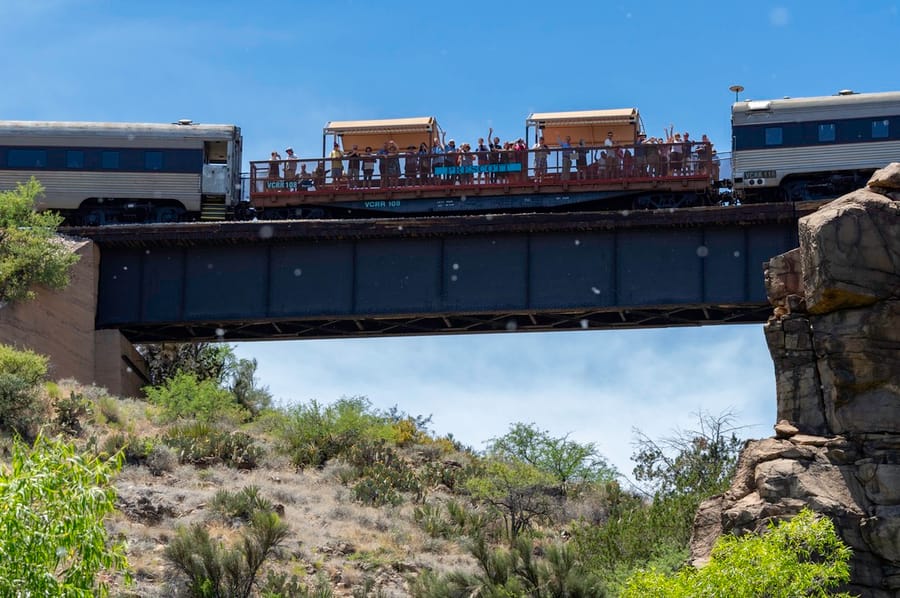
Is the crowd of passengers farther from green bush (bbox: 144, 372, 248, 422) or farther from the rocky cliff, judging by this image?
the rocky cliff

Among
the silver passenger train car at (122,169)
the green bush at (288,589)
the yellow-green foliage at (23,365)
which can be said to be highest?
the silver passenger train car at (122,169)

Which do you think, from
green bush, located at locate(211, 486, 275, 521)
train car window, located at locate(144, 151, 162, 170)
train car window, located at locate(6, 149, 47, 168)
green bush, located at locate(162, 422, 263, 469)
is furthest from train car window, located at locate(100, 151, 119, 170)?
green bush, located at locate(211, 486, 275, 521)

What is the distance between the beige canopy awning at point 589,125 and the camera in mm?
45000

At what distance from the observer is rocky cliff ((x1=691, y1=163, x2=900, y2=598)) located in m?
19.5

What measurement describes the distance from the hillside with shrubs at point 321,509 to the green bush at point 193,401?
7 centimetres

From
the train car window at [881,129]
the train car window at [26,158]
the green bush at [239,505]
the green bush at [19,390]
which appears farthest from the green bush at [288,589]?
the train car window at [881,129]

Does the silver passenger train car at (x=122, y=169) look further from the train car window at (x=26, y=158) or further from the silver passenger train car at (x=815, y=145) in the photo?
the silver passenger train car at (x=815, y=145)

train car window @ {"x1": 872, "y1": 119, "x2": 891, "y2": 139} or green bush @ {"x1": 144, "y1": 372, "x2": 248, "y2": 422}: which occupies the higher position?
train car window @ {"x1": 872, "y1": 119, "x2": 891, "y2": 139}

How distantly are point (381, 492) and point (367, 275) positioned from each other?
8.22 meters

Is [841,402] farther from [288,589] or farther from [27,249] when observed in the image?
[27,249]

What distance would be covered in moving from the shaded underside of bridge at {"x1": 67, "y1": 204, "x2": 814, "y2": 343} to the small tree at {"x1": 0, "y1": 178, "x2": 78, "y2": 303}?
5.60 feet

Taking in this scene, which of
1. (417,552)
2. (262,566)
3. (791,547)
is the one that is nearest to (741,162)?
(417,552)

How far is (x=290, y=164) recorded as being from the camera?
145 feet

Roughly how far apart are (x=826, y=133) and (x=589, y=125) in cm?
702
